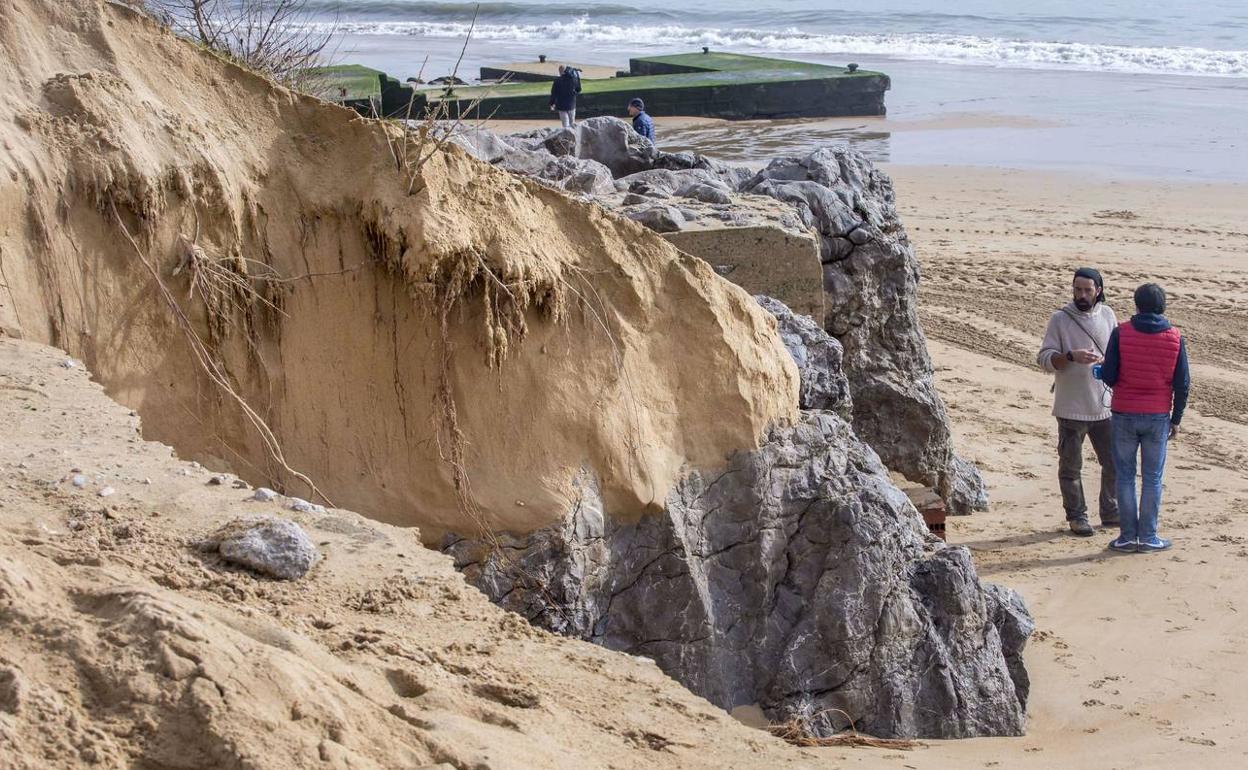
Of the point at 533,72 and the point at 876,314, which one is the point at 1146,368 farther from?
the point at 533,72

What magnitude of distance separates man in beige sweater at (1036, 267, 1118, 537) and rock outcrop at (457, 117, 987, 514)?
775mm

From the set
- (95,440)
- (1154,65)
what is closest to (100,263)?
(95,440)

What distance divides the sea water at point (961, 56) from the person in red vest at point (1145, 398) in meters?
5.45

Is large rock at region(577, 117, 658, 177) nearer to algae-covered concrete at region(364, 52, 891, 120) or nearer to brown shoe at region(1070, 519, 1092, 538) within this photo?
brown shoe at region(1070, 519, 1092, 538)

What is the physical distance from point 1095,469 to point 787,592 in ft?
16.6

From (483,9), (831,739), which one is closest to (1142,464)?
(831,739)

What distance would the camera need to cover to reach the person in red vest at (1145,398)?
25.4 ft

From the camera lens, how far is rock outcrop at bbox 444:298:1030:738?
17.4 ft

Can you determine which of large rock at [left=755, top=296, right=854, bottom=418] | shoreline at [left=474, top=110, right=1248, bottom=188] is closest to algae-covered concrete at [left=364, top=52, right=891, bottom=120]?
shoreline at [left=474, top=110, right=1248, bottom=188]

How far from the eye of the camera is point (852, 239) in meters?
8.33

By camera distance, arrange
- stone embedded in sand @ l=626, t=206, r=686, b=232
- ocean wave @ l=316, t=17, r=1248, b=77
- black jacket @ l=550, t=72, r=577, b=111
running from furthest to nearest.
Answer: ocean wave @ l=316, t=17, r=1248, b=77 < black jacket @ l=550, t=72, r=577, b=111 < stone embedded in sand @ l=626, t=206, r=686, b=232

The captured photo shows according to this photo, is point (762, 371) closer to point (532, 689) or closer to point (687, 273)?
point (687, 273)

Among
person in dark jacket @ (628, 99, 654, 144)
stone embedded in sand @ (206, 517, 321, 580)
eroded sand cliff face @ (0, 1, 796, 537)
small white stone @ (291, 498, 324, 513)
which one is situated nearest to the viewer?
stone embedded in sand @ (206, 517, 321, 580)

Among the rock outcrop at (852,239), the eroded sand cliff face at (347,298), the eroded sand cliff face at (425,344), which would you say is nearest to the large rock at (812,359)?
the eroded sand cliff face at (425,344)
